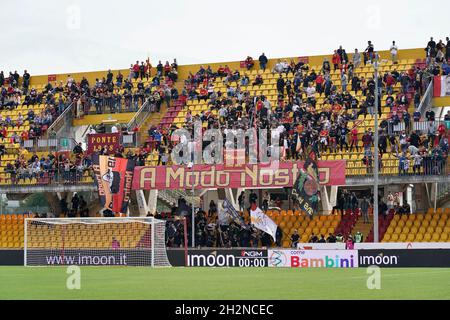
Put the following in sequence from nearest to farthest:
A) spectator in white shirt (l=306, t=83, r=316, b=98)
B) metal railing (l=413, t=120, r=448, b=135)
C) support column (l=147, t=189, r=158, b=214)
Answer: metal railing (l=413, t=120, r=448, b=135)
support column (l=147, t=189, r=158, b=214)
spectator in white shirt (l=306, t=83, r=316, b=98)

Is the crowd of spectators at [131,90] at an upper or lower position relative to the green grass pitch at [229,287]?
upper

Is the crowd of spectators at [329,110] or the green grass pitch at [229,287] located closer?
the green grass pitch at [229,287]

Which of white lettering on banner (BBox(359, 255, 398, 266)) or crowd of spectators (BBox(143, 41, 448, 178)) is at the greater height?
crowd of spectators (BBox(143, 41, 448, 178))

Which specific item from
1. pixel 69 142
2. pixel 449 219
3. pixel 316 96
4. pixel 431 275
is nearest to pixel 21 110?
pixel 69 142

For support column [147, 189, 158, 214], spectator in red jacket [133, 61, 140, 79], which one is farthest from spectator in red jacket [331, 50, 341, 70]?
spectator in red jacket [133, 61, 140, 79]

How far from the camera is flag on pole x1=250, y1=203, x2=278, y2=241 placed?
1970 inches

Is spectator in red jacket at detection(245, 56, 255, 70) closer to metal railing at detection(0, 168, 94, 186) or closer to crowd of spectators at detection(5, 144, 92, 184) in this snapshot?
crowd of spectators at detection(5, 144, 92, 184)

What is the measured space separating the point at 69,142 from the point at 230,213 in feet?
53.1

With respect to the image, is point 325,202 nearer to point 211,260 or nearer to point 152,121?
point 211,260

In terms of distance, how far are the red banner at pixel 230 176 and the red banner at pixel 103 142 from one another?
3.55 m

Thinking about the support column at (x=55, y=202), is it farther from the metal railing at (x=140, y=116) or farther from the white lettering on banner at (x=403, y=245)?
the white lettering on banner at (x=403, y=245)

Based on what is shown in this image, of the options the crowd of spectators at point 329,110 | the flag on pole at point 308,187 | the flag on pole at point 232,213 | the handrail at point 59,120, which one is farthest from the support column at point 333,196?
the handrail at point 59,120

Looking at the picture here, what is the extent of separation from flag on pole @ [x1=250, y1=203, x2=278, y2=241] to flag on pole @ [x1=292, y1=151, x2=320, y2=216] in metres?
1.73

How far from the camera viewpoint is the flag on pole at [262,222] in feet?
164
